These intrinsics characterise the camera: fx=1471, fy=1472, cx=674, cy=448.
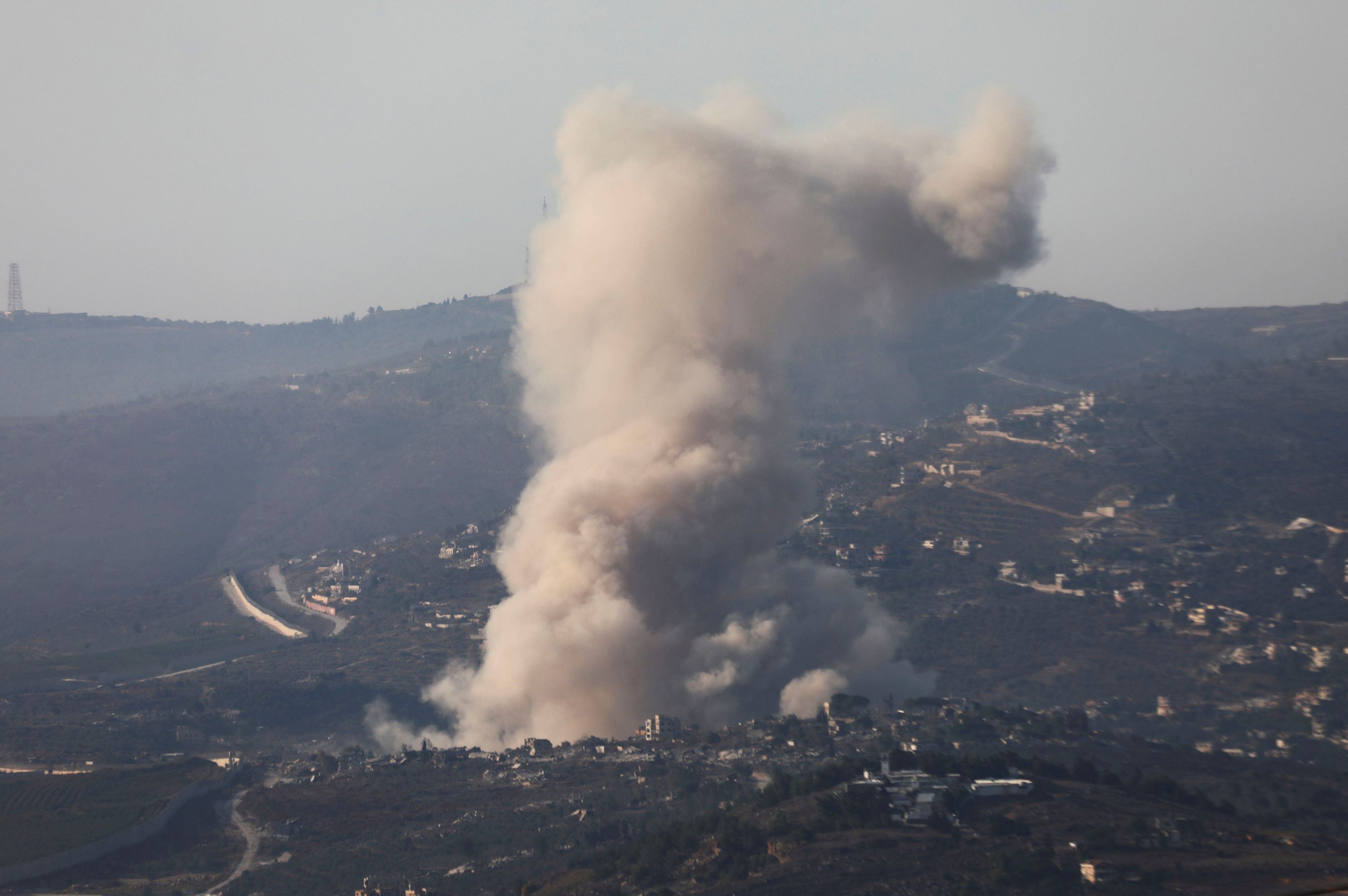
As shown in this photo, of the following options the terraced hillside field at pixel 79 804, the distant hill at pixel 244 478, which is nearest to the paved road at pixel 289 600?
the distant hill at pixel 244 478

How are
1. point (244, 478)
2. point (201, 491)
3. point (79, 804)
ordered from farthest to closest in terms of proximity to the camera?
point (244, 478) < point (201, 491) < point (79, 804)

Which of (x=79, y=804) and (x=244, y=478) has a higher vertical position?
(x=79, y=804)

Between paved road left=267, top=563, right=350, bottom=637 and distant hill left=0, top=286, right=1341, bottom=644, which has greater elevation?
distant hill left=0, top=286, right=1341, bottom=644

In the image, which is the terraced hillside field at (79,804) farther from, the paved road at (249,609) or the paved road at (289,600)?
the paved road at (249,609)

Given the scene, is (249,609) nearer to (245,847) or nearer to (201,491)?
(201,491)

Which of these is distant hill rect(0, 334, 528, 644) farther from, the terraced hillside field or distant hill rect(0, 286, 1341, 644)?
the terraced hillside field

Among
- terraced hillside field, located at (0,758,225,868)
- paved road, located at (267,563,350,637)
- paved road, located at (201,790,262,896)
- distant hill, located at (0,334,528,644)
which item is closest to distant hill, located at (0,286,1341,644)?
distant hill, located at (0,334,528,644)

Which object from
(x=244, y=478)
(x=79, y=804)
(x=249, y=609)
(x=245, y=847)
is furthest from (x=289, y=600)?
(x=245, y=847)

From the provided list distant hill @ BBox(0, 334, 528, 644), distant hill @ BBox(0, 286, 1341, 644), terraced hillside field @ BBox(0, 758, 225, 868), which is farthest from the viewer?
distant hill @ BBox(0, 286, 1341, 644)
